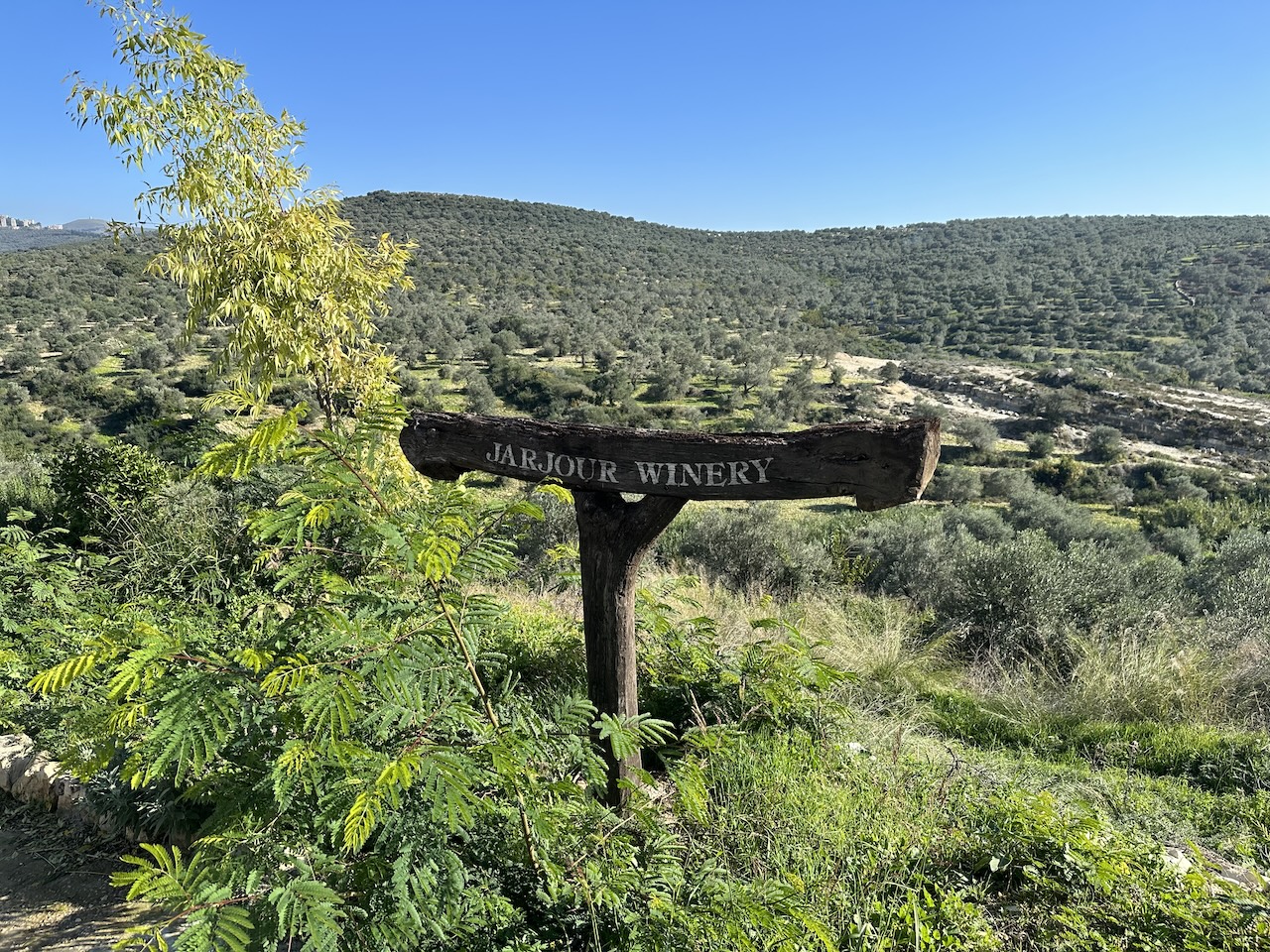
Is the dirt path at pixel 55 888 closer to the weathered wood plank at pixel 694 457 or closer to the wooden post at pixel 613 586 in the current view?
the wooden post at pixel 613 586

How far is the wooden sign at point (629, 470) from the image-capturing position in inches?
86.1

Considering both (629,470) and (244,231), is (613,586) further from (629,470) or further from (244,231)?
(244,231)

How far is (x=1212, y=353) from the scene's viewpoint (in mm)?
35688

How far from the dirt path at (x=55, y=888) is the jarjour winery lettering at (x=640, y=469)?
2430 millimetres

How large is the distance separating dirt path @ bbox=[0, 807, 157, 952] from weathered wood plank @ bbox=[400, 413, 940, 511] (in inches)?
89.3

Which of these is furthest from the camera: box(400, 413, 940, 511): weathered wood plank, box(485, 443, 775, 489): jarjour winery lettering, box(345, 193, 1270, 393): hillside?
box(345, 193, 1270, 393): hillside

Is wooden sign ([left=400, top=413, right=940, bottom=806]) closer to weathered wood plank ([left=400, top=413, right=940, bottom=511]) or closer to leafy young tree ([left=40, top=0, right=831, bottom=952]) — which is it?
weathered wood plank ([left=400, top=413, right=940, bottom=511])

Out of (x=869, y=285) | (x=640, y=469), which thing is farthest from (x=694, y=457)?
(x=869, y=285)

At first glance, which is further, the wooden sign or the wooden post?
the wooden post

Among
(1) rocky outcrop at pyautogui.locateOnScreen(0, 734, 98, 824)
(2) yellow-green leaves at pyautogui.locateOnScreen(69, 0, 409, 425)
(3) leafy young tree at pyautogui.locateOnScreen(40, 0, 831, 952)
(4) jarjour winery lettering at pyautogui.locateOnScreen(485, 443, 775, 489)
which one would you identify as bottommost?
(1) rocky outcrop at pyautogui.locateOnScreen(0, 734, 98, 824)

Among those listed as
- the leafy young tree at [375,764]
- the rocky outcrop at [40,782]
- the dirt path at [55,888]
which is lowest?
the dirt path at [55,888]

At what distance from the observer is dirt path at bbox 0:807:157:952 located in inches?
101

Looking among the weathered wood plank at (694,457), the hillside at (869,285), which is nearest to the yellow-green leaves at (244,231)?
the weathered wood plank at (694,457)

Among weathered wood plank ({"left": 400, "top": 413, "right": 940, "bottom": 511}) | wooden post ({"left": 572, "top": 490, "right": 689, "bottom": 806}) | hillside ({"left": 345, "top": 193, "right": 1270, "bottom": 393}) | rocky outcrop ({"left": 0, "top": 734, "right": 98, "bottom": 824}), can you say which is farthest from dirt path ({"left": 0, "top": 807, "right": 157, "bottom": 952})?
hillside ({"left": 345, "top": 193, "right": 1270, "bottom": 393})
